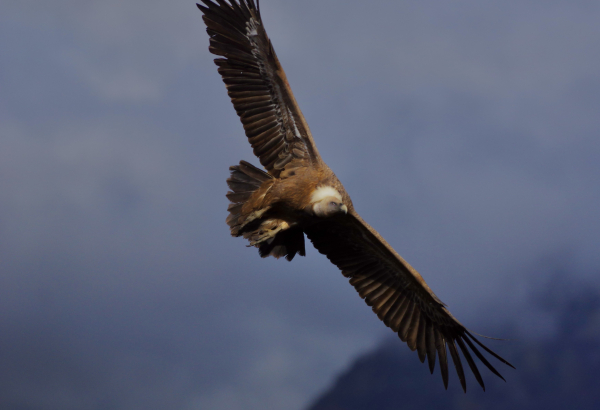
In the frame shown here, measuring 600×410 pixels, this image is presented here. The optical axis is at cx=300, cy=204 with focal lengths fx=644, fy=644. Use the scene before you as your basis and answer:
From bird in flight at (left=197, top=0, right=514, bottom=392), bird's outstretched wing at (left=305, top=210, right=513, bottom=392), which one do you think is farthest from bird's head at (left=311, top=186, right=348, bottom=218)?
bird's outstretched wing at (left=305, top=210, right=513, bottom=392)

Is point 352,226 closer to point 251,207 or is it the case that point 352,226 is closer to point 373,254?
point 373,254

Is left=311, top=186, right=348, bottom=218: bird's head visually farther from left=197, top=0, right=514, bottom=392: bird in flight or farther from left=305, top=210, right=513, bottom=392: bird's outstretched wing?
left=305, top=210, right=513, bottom=392: bird's outstretched wing

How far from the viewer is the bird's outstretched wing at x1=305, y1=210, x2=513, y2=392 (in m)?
8.17

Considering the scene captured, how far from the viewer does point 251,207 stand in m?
7.45

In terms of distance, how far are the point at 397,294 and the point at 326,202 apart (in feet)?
6.97

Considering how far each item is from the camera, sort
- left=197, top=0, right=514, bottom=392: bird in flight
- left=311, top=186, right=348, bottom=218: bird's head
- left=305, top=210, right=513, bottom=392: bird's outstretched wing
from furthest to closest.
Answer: left=305, top=210, right=513, bottom=392: bird's outstretched wing, left=197, top=0, right=514, bottom=392: bird in flight, left=311, top=186, right=348, bottom=218: bird's head

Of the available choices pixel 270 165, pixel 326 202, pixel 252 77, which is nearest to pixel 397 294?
pixel 326 202

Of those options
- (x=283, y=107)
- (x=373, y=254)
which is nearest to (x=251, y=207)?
(x=283, y=107)

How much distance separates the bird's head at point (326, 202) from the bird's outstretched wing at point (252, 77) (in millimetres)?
432

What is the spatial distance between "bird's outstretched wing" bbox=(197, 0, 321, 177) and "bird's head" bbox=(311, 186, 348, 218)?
432 millimetres

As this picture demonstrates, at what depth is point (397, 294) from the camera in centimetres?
858

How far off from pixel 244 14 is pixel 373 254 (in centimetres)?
339

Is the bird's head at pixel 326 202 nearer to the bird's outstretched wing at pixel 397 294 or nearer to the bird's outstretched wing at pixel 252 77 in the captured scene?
the bird's outstretched wing at pixel 252 77

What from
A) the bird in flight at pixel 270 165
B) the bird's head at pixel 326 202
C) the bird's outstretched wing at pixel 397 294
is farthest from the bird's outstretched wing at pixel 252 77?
the bird's outstretched wing at pixel 397 294
